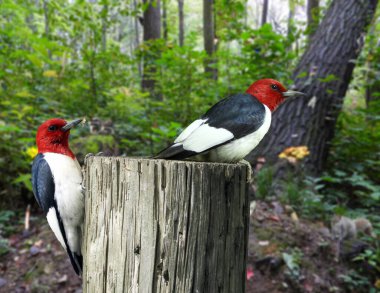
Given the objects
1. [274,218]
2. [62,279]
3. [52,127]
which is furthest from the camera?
[274,218]

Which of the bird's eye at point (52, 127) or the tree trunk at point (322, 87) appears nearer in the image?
the bird's eye at point (52, 127)

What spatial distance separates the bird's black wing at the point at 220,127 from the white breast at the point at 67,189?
584 millimetres

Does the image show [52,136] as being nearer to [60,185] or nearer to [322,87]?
[60,185]

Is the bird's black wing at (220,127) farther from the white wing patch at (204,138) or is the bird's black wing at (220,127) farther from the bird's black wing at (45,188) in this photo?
the bird's black wing at (45,188)

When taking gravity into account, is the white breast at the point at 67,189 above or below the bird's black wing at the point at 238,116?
below

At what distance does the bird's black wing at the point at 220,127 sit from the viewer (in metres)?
1.59

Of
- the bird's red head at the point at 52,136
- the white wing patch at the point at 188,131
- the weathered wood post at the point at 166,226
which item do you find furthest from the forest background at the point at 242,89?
the weathered wood post at the point at 166,226

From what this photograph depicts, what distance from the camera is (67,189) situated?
5.96 ft

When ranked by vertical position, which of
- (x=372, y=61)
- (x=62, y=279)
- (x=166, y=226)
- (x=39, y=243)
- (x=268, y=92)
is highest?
(x=372, y=61)

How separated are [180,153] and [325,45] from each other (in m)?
4.70

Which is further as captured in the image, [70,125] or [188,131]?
[70,125]

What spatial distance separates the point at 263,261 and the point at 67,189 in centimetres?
227

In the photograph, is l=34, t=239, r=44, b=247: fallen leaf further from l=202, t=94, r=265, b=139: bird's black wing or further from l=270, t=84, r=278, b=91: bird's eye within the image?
l=270, t=84, r=278, b=91: bird's eye

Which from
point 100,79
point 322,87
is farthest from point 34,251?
point 322,87
